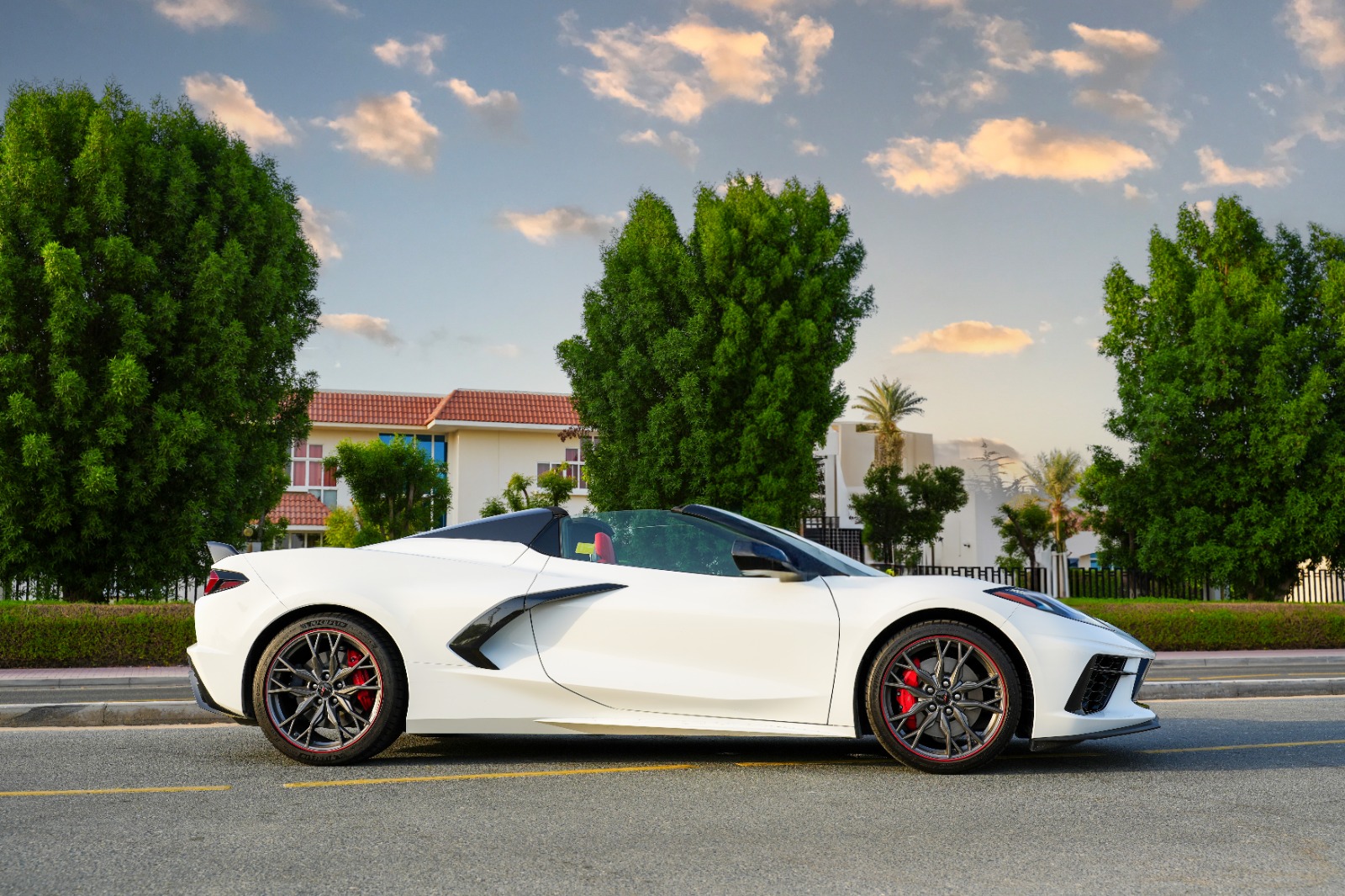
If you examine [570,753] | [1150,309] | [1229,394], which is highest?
[1150,309]

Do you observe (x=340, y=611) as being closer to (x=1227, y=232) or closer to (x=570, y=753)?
(x=570, y=753)

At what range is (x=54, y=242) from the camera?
19438 mm

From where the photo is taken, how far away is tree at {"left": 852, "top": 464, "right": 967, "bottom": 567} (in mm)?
40969

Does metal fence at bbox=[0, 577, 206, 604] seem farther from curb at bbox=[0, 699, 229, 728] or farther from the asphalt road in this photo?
the asphalt road

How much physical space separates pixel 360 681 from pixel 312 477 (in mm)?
46512

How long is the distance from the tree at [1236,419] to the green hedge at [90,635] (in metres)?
24.7

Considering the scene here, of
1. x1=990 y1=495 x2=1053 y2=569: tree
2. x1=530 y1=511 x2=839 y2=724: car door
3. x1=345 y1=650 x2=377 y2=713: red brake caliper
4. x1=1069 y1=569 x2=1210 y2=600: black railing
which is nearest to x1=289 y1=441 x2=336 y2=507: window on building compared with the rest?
x1=990 y1=495 x2=1053 y2=569: tree

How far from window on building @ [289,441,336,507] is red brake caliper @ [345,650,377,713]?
4530 cm

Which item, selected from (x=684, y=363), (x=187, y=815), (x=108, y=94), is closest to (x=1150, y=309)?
(x=684, y=363)

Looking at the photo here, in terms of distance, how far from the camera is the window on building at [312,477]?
49281 millimetres

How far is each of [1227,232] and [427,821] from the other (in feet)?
111

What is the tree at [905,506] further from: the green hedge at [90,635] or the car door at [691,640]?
the car door at [691,640]

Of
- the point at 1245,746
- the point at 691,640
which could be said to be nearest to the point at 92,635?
the point at 691,640

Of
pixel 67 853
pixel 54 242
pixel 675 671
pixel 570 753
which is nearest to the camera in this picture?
pixel 67 853
